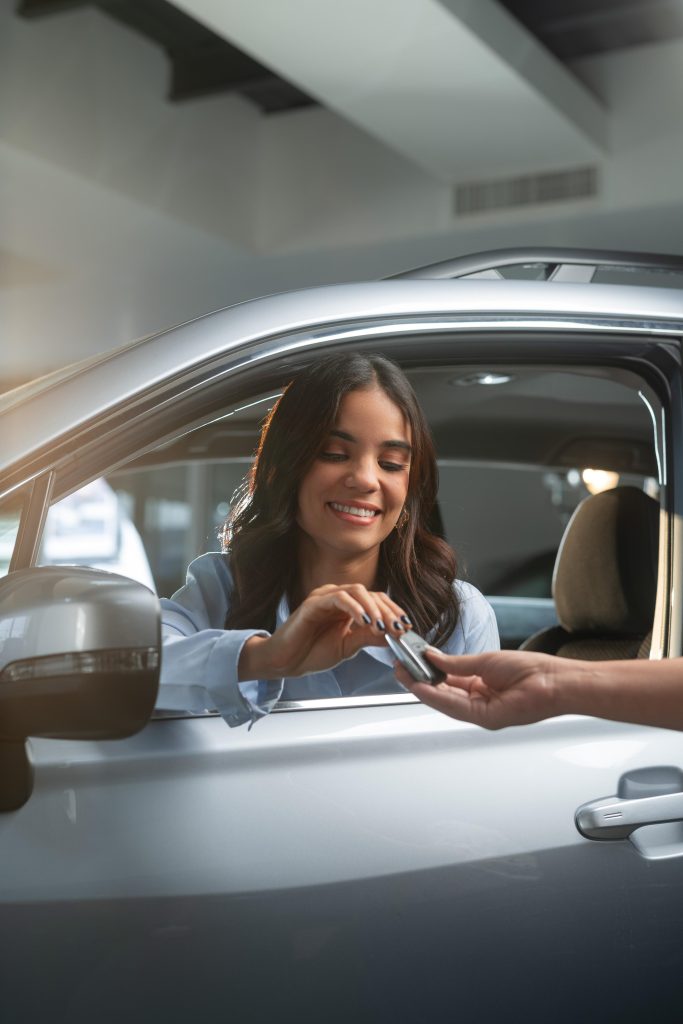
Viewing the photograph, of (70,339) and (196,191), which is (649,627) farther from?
(70,339)

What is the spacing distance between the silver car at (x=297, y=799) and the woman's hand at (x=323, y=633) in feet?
0.25

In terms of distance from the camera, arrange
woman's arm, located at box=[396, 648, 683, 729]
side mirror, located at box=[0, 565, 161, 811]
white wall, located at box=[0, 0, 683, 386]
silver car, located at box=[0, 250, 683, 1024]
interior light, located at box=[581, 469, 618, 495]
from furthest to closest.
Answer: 1. white wall, located at box=[0, 0, 683, 386]
2. interior light, located at box=[581, 469, 618, 495]
3. woman's arm, located at box=[396, 648, 683, 729]
4. silver car, located at box=[0, 250, 683, 1024]
5. side mirror, located at box=[0, 565, 161, 811]

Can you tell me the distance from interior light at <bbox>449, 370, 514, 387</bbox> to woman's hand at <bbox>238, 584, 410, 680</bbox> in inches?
22.8

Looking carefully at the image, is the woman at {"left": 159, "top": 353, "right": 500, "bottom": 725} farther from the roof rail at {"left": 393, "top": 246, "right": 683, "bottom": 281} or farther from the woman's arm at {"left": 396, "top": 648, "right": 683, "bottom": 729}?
the roof rail at {"left": 393, "top": 246, "right": 683, "bottom": 281}

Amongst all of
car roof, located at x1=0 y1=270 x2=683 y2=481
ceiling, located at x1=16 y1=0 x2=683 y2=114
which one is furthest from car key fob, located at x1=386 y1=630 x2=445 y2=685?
ceiling, located at x1=16 y1=0 x2=683 y2=114

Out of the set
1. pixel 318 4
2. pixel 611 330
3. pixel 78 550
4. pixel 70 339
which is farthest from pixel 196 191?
pixel 611 330

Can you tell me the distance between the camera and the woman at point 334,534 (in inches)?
49.3

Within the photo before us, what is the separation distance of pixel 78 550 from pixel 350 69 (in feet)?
10.5

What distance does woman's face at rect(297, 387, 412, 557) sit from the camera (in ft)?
4.16

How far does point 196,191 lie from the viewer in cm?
688

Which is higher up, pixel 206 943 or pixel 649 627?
pixel 649 627

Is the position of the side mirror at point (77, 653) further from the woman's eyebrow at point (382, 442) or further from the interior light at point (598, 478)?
the interior light at point (598, 478)

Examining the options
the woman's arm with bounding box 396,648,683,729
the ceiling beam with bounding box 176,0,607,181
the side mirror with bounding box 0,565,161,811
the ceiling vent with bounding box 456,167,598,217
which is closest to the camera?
the side mirror with bounding box 0,565,161,811

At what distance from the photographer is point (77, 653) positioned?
0.99 m
